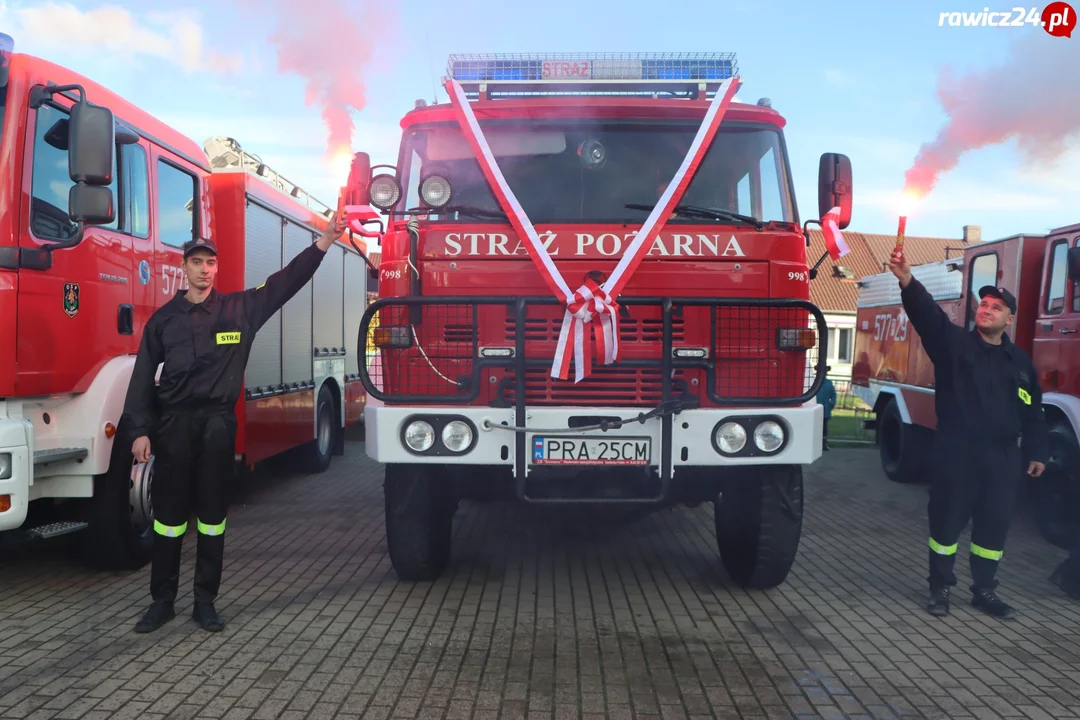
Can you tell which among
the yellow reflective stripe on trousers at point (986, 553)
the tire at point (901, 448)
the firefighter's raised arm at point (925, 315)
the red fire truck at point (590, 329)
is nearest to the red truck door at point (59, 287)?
the red fire truck at point (590, 329)

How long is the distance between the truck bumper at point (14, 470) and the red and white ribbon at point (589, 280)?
2712 millimetres

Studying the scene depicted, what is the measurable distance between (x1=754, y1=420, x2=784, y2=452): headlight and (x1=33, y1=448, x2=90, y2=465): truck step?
3.75 metres

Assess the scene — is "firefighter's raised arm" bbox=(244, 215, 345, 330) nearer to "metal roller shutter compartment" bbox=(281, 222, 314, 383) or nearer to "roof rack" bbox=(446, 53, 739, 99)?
"roof rack" bbox=(446, 53, 739, 99)

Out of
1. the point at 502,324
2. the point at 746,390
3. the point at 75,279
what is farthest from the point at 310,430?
the point at 746,390

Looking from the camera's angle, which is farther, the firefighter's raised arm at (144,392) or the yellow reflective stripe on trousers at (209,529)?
the yellow reflective stripe on trousers at (209,529)

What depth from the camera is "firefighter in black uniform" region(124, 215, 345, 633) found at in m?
4.35

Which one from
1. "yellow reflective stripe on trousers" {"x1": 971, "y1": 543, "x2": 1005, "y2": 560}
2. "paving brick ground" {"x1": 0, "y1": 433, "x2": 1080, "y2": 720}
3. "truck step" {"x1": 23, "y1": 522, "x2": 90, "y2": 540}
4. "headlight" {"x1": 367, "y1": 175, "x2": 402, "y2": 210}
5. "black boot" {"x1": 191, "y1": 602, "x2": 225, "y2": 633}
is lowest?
"paving brick ground" {"x1": 0, "y1": 433, "x2": 1080, "y2": 720}

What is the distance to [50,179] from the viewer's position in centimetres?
474

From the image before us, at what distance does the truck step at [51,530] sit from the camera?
4.57 m

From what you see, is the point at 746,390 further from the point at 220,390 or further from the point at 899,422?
the point at 899,422

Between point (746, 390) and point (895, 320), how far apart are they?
6.80m

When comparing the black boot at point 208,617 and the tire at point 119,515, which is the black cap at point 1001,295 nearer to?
the black boot at point 208,617

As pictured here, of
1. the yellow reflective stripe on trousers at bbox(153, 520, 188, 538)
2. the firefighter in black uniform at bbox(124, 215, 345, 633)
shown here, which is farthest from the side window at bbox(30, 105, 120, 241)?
the yellow reflective stripe on trousers at bbox(153, 520, 188, 538)

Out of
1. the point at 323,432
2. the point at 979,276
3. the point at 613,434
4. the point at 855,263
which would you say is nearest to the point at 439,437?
the point at 613,434
